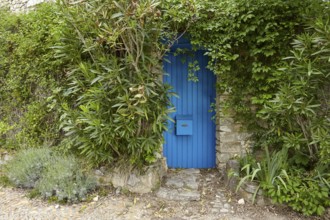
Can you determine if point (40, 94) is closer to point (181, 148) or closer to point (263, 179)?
point (181, 148)

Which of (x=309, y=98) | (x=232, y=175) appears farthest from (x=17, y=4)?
(x=309, y=98)

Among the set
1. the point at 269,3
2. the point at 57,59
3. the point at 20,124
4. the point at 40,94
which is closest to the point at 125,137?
the point at 57,59

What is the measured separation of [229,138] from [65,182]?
2.64 meters

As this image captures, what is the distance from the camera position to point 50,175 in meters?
3.46

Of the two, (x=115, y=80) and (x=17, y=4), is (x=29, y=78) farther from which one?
(x=17, y=4)

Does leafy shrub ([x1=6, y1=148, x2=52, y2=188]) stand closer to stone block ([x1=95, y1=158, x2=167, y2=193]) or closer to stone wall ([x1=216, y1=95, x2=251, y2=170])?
stone block ([x1=95, y1=158, x2=167, y2=193])

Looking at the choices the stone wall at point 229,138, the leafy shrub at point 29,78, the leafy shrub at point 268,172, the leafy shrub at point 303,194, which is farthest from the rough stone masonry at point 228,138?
the leafy shrub at point 29,78

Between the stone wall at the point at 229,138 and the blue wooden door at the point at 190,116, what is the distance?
1.16 ft

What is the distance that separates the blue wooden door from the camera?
4406 millimetres

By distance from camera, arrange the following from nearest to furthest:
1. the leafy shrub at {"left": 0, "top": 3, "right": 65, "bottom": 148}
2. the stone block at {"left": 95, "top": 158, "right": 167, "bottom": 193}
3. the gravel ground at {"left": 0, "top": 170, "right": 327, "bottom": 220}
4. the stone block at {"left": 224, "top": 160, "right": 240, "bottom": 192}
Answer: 1. the gravel ground at {"left": 0, "top": 170, "right": 327, "bottom": 220}
2. the stone block at {"left": 224, "top": 160, "right": 240, "bottom": 192}
3. the stone block at {"left": 95, "top": 158, "right": 167, "bottom": 193}
4. the leafy shrub at {"left": 0, "top": 3, "right": 65, "bottom": 148}

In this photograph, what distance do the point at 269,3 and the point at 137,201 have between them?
336 centimetres

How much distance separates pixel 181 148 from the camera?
15.0 feet

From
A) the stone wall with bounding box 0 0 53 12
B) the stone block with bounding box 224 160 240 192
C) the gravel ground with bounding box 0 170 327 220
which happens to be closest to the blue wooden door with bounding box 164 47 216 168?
the stone block with bounding box 224 160 240 192

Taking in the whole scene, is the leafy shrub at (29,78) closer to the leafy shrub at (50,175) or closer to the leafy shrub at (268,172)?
the leafy shrub at (50,175)
